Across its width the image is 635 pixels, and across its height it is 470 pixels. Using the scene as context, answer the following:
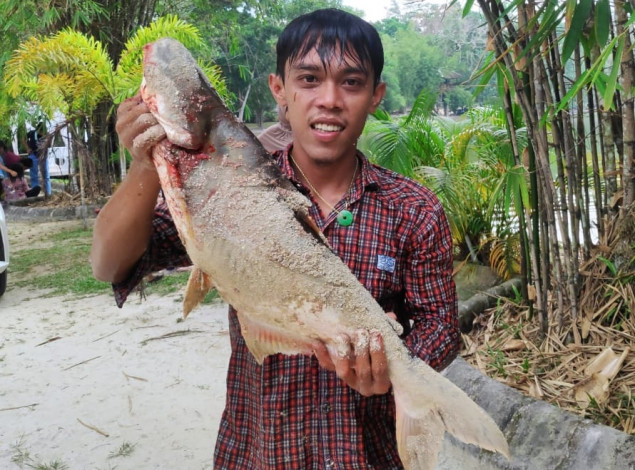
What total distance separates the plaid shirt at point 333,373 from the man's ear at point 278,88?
20cm

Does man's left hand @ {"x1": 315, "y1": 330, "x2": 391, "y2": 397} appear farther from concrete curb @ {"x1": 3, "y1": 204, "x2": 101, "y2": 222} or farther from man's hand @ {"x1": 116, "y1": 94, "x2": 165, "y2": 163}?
concrete curb @ {"x1": 3, "y1": 204, "x2": 101, "y2": 222}

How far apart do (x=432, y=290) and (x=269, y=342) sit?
44 cm

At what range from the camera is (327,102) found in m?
1.53

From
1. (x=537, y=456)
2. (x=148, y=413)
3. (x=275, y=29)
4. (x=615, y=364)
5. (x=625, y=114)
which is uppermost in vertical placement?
(x=275, y=29)

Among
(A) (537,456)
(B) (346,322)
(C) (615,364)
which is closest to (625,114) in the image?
(C) (615,364)

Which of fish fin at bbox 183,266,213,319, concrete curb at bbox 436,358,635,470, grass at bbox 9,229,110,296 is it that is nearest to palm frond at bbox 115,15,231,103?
grass at bbox 9,229,110,296

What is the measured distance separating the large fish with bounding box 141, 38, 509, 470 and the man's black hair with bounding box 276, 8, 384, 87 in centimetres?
27

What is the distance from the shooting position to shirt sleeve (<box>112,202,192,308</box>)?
5.33 ft

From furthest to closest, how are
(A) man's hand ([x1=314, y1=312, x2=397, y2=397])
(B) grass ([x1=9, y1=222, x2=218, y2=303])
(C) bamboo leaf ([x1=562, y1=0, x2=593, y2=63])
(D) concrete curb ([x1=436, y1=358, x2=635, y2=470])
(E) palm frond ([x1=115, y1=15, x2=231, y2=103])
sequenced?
(E) palm frond ([x1=115, y1=15, x2=231, y2=103]), (B) grass ([x1=9, y1=222, x2=218, y2=303]), (D) concrete curb ([x1=436, y1=358, x2=635, y2=470]), (C) bamboo leaf ([x1=562, y1=0, x2=593, y2=63]), (A) man's hand ([x1=314, y1=312, x2=397, y2=397])

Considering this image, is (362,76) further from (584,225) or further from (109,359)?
(109,359)

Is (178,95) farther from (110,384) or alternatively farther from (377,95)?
(110,384)

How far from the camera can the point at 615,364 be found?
281 cm

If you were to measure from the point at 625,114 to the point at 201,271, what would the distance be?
2130 millimetres

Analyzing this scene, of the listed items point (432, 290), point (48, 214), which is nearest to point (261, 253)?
point (432, 290)
